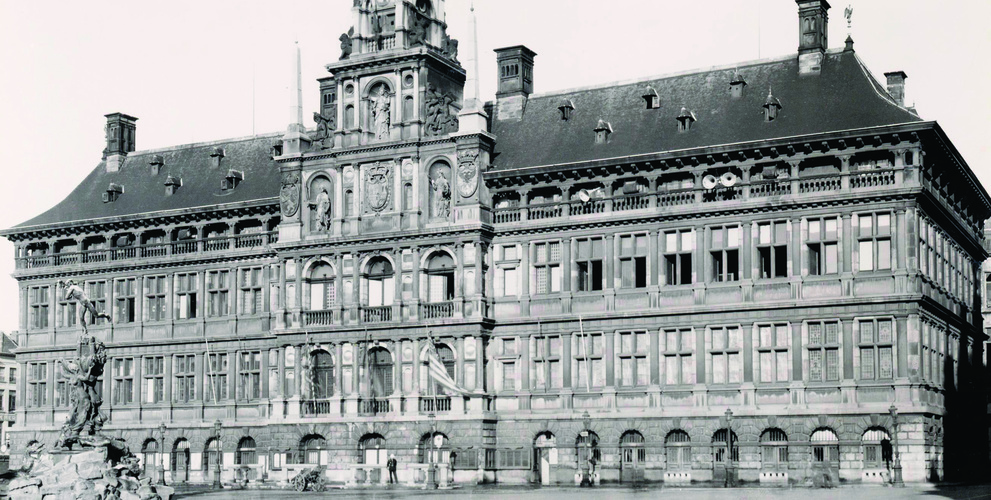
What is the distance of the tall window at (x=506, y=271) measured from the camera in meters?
65.3

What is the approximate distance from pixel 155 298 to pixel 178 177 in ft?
21.8

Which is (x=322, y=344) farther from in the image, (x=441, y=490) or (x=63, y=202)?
(x=63, y=202)

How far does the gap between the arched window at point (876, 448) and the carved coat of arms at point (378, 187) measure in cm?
2355

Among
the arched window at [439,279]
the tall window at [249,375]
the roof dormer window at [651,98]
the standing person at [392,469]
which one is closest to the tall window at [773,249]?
the roof dormer window at [651,98]

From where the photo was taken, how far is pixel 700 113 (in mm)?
64000

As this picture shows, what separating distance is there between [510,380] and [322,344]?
903cm

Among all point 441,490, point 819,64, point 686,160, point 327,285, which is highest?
point 819,64

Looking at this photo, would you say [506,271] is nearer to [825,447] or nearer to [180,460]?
[825,447]

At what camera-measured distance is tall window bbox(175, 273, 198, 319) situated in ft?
242

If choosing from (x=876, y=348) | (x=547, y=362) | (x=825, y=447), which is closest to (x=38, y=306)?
(x=547, y=362)

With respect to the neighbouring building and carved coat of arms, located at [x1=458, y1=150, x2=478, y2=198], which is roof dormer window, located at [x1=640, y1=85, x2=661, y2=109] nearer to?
the neighbouring building

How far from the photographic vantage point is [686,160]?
61250 mm

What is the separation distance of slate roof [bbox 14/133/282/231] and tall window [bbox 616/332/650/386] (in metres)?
19.6

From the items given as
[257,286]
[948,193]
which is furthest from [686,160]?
[257,286]
